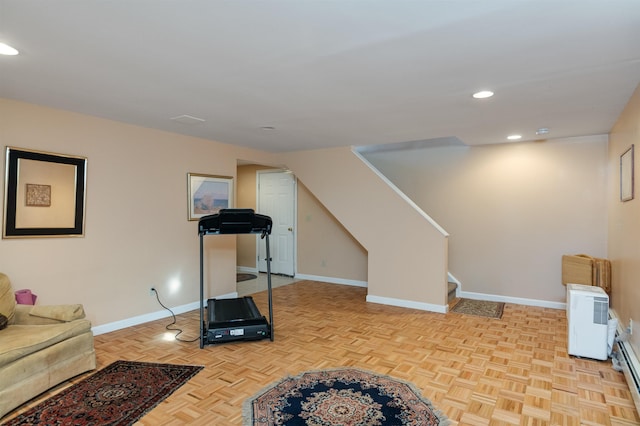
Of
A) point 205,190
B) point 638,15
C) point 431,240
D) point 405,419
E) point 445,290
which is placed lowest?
point 405,419

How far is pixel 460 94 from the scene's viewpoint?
9.60 ft

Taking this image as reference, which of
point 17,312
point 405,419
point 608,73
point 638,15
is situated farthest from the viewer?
point 17,312

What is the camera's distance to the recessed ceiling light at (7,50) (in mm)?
2098

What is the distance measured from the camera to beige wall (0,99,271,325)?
10.8ft

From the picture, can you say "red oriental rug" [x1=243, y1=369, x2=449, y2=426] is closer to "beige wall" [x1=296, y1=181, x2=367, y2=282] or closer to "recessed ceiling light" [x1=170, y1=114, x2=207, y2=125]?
"recessed ceiling light" [x1=170, y1=114, x2=207, y2=125]

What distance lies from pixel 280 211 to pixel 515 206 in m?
4.21

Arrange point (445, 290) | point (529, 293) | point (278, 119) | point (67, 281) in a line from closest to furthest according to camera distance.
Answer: point (67, 281)
point (278, 119)
point (445, 290)
point (529, 293)

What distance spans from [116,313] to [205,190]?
1.87 m

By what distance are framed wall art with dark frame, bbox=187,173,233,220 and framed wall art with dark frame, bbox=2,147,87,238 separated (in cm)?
132

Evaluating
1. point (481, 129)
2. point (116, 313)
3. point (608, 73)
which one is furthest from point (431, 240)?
point (116, 313)

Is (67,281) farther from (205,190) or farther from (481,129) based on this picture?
(481,129)

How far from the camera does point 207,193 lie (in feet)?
16.2

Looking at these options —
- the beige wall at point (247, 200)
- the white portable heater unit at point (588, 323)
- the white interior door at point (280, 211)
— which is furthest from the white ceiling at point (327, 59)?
the beige wall at point (247, 200)

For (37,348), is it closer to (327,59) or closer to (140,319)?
(140,319)
